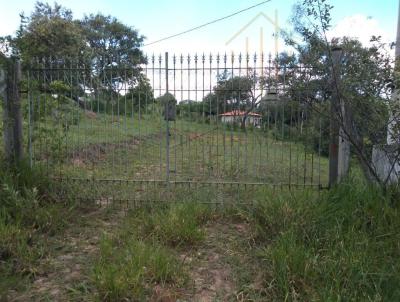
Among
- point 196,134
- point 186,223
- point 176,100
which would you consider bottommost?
point 186,223

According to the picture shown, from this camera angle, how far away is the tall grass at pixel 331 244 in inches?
108

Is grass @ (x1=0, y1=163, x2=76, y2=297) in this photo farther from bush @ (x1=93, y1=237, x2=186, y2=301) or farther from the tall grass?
Result: the tall grass

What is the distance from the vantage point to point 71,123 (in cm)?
503

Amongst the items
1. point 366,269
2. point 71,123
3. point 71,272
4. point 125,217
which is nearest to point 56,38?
point 71,123

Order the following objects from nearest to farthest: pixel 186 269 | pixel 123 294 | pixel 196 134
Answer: pixel 123 294 < pixel 186 269 < pixel 196 134

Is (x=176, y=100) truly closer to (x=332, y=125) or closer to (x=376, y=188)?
(x=332, y=125)

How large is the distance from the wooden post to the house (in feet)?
3.11

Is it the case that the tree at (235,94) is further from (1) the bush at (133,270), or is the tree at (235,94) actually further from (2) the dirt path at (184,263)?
(1) the bush at (133,270)

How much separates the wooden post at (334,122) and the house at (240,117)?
3.11ft

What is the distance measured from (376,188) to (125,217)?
2909mm

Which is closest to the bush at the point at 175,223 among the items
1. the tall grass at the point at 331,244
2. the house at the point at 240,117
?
the tall grass at the point at 331,244

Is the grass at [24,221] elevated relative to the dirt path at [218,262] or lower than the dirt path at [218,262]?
elevated

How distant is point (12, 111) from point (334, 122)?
416 cm

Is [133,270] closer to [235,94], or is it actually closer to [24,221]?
[24,221]
